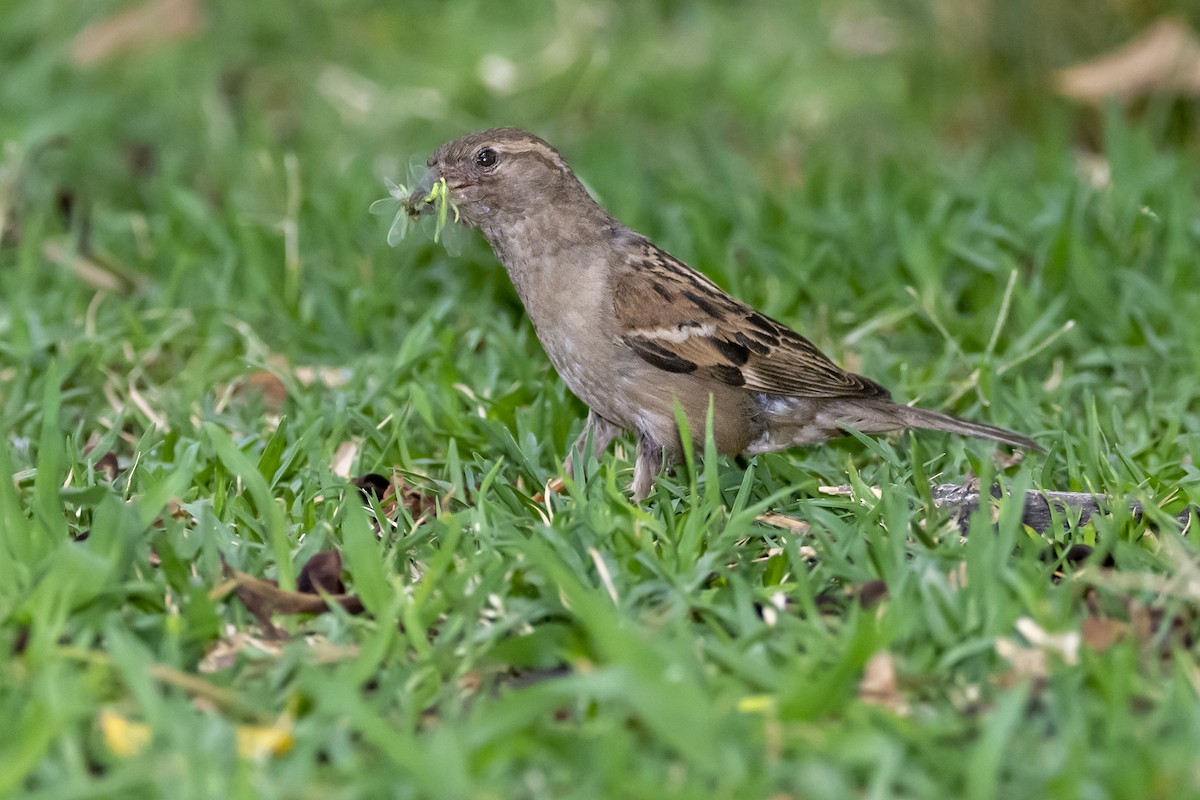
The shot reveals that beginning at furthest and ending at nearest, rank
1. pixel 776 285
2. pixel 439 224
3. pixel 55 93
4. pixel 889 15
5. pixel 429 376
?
pixel 889 15 < pixel 55 93 < pixel 776 285 < pixel 429 376 < pixel 439 224

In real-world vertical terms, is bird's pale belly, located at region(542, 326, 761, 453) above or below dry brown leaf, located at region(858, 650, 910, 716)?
below

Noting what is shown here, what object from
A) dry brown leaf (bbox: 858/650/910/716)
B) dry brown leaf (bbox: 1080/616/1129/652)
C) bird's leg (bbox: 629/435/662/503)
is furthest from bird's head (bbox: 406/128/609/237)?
dry brown leaf (bbox: 1080/616/1129/652)

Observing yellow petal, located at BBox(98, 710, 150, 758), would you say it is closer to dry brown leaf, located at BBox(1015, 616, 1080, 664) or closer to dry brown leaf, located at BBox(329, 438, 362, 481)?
dry brown leaf, located at BBox(329, 438, 362, 481)

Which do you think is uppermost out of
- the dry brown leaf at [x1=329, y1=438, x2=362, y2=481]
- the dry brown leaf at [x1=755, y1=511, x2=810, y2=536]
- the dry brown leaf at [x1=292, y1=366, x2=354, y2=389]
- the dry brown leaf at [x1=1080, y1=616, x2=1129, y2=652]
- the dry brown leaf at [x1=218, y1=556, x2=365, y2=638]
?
the dry brown leaf at [x1=1080, y1=616, x2=1129, y2=652]

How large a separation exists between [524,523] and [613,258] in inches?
42.7

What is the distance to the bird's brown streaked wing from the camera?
4.69m

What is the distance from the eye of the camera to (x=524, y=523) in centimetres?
416

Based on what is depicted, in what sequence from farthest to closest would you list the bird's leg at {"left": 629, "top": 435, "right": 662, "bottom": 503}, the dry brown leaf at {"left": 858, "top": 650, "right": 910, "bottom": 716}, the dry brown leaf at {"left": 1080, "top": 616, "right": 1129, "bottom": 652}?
the bird's leg at {"left": 629, "top": 435, "right": 662, "bottom": 503} < the dry brown leaf at {"left": 1080, "top": 616, "right": 1129, "bottom": 652} < the dry brown leaf at {"left": 858, "top": 650, "right": 910, "bottom": 716}

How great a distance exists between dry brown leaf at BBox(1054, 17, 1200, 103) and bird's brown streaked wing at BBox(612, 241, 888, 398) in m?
3.39

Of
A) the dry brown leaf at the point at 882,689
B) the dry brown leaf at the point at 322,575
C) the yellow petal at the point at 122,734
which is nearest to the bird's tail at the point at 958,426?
the dry brown leaf at the point at 882,689

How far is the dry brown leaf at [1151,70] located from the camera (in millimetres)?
7336

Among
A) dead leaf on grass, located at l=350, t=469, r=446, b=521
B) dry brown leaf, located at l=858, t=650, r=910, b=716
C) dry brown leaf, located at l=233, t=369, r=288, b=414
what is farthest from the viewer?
dry brown leaf, located at l=233, t=369, r=288, b=414

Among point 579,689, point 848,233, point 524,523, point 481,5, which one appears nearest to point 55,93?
point 481,5

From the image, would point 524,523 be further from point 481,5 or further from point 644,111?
point 481,5
